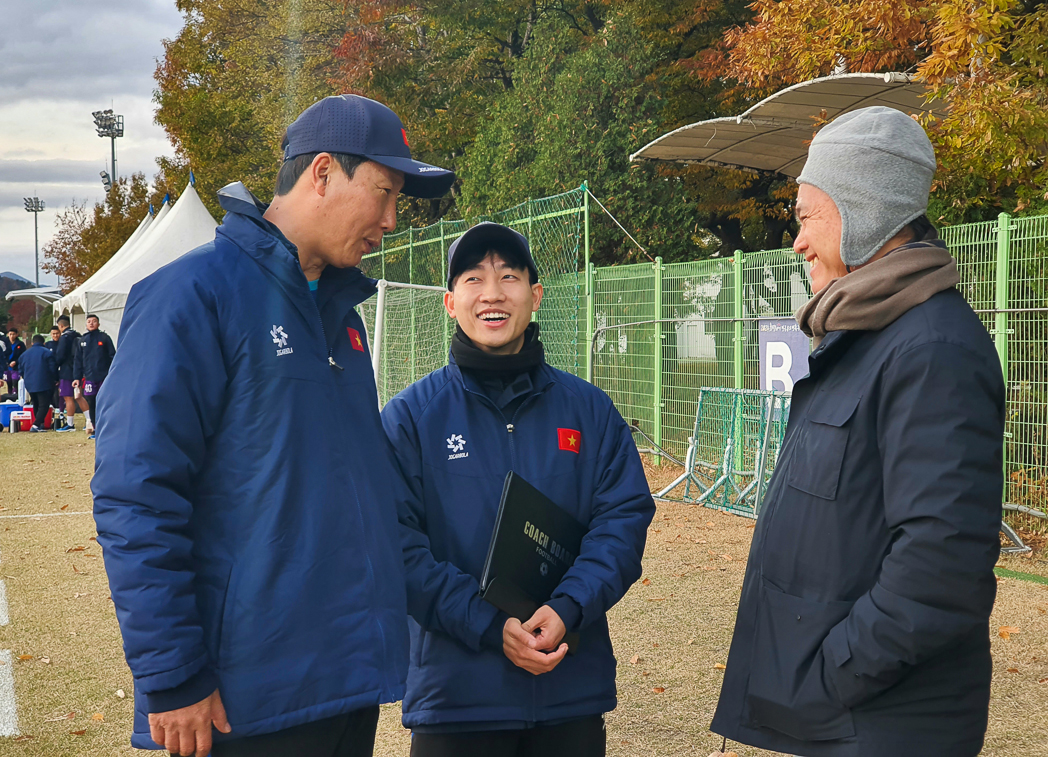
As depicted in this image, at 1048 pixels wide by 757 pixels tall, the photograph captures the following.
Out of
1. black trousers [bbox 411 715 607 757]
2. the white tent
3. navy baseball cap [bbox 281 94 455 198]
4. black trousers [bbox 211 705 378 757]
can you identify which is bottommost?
black trousers [bbox 411 715 607 757]

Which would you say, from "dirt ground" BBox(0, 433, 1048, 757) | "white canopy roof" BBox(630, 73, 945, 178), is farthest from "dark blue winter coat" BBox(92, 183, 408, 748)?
"white canopy roof" BBox(630, 73, 945, 178)

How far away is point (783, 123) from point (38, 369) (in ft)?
52.2

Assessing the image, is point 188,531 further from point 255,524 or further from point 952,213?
point 952,213

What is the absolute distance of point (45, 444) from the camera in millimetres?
17141

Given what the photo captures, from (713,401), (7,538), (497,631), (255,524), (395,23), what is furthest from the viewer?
(395,23)

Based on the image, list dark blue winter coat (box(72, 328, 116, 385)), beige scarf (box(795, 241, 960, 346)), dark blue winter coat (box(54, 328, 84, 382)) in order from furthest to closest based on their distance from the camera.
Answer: dark blue winter coat (box(54, 328, 84, 382)) → dark blue winter coat (box(72, 328, 116, 385)) → beige scarf (box(795, 241, 960, 346))

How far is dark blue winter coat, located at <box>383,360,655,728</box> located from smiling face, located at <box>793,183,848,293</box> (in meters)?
0.86

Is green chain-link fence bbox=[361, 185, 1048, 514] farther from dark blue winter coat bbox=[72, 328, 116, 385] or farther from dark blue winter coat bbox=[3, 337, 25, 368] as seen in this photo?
dark blue winter coat bbox=[3, 337, 25, 368]

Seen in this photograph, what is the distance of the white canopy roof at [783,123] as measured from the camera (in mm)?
8781

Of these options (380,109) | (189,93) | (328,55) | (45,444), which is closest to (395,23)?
(328,55)

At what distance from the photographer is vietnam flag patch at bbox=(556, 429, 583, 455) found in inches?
107

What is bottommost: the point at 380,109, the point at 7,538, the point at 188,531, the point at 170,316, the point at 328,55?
the point at 7,538

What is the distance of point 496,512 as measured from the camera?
2.64 metres

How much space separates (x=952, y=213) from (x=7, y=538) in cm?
955
